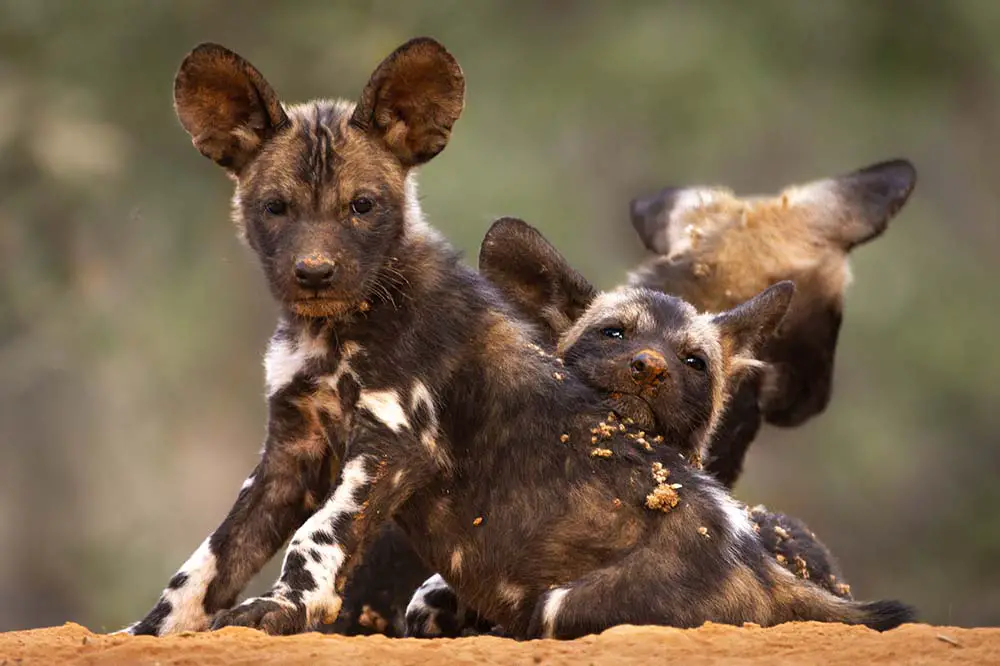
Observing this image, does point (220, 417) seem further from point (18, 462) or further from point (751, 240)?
point (751, 240)

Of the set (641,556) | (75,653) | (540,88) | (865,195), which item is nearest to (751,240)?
(865,195)

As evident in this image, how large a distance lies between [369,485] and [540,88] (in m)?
13.8

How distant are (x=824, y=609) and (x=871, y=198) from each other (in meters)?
3.99

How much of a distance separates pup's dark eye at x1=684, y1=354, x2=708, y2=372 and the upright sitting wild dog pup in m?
0.56

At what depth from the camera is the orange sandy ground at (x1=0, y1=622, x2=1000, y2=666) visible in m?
4.77

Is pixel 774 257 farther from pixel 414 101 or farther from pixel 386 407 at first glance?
pixel 386 407

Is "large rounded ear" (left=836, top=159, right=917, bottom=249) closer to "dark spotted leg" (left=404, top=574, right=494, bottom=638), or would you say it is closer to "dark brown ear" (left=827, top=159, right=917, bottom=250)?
"dark brown ear" (left=827, top=159, right=917, bottom=250)

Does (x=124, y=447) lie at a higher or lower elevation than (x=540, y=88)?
lower

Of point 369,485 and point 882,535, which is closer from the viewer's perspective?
point 369,485

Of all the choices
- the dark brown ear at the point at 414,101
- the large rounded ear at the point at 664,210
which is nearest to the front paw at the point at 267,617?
the dark brown ear at the point at 414,101

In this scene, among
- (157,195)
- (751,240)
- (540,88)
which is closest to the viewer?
(751,240)

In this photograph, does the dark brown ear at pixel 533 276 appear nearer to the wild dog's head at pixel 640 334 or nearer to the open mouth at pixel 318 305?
the wild dog's head at pixel 640 334

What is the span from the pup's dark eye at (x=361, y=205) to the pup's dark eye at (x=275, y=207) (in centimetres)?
24

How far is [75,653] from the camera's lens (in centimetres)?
486
